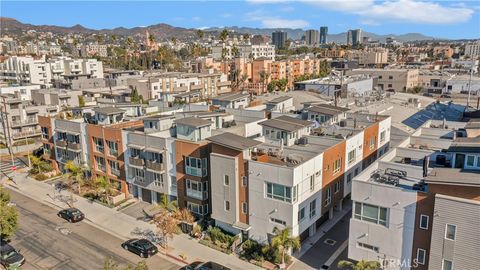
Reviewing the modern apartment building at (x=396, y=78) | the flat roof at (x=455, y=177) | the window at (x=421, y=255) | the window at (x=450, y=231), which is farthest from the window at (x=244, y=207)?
the modern apartment building at (x=396, y=78)

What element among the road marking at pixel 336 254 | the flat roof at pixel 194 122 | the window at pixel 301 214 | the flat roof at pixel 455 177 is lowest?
the road marking at pixel 336 254

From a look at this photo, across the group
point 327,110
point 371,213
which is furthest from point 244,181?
point 327,110

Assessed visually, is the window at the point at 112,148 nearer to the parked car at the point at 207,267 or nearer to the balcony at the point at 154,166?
the balcony at the point at 154,166

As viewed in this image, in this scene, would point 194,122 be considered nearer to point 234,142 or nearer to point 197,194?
point 234,142

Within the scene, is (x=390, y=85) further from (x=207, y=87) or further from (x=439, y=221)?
(x=439, y=221)

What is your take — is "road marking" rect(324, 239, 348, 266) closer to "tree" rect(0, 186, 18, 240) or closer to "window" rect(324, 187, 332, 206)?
"window" rect(324, 187, 332, 206)

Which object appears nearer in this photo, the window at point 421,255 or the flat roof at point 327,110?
the window at point 421,255

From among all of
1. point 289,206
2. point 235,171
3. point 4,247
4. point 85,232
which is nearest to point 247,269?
point 289,206
